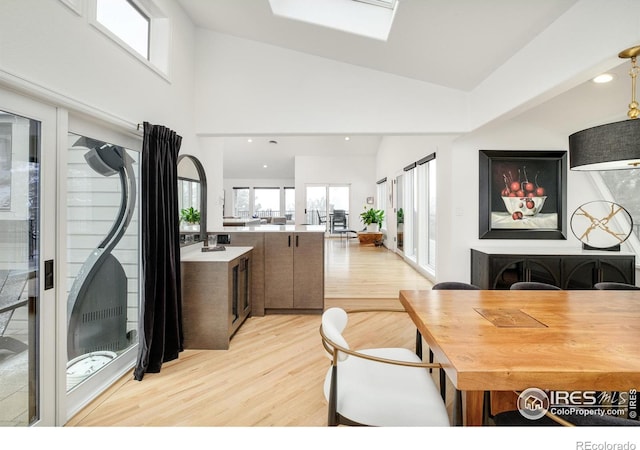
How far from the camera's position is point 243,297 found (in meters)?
3.34

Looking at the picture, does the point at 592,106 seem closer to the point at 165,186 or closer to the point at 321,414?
the point at 321,414

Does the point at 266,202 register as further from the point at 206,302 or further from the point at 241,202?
the point at 206,302

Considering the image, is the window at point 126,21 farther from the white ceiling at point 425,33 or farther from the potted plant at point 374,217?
the potted plant at point 374,217

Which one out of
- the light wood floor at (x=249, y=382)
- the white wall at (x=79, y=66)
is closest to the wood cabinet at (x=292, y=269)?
the light wood floor at (x=249, y=382)

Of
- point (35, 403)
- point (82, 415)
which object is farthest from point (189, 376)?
point (35, 403)

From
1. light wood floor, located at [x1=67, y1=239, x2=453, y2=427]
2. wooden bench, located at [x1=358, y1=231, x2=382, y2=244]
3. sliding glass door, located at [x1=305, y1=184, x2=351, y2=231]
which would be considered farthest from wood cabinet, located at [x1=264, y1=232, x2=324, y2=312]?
sliding glass door, located at [x1=305, y1=184, x2=351, y2=231]

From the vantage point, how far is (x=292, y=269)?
361cm

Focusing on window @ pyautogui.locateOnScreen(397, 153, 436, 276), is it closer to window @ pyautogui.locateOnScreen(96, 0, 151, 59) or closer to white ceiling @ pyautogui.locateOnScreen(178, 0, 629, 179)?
white ceiling @ pyautogui.locateOnScreen(178, 0, 629, 179)

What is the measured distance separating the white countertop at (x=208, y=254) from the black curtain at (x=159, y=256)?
9.7 inches

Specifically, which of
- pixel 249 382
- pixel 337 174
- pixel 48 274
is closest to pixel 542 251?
pixel 249 382

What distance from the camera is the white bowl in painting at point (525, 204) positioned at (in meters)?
3.94

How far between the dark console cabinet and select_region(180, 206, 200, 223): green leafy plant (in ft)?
10.7

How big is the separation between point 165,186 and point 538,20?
3.00m

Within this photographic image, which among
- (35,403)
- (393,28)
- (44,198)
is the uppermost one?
(393,28)
